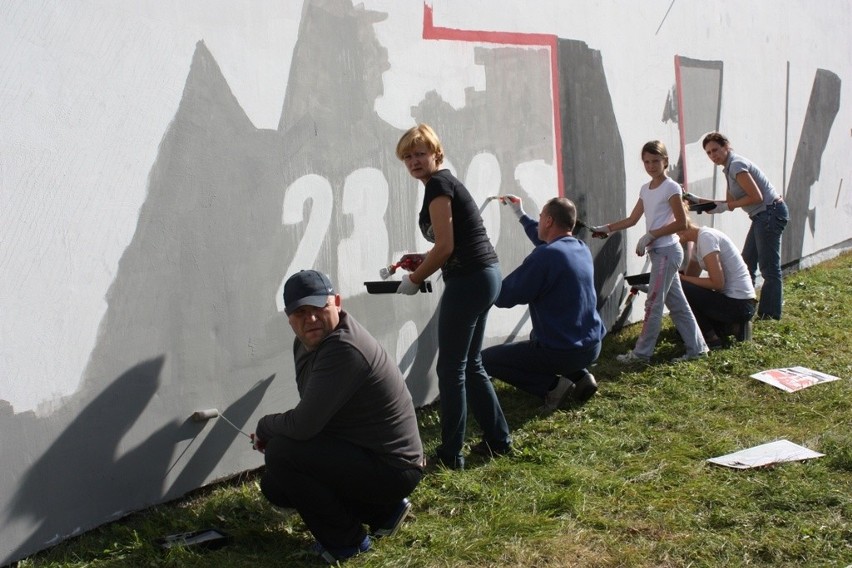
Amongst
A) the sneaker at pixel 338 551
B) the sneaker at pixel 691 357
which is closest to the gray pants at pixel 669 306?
the sneaker at pixel 691 357

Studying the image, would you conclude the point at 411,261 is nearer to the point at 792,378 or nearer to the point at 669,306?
the point at 669,306

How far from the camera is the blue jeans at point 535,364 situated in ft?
19.5

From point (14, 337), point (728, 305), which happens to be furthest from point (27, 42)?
point (728, 305)

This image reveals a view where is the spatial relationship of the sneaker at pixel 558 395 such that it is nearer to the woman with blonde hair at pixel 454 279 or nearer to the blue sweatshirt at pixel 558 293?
the blue sweatshirt at pixel 558 293

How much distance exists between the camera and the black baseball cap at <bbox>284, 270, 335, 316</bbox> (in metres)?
3.91

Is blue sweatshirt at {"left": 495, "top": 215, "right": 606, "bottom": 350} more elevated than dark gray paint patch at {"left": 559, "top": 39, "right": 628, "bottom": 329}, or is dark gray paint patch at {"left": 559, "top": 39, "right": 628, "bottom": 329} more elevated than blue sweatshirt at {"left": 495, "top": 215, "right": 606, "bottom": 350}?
dark gray paint patch at {"left": 559, "top": 39, "right": 628, "bottom": 329}

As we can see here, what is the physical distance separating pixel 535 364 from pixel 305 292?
7.91ft

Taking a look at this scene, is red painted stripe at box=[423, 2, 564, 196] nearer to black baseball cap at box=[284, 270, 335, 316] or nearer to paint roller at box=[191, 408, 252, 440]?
black baseball cap at box=[284, 270, 335, 316]

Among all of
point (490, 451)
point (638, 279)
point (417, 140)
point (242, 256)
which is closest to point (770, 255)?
point (638, 279)

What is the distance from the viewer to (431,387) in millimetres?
6156

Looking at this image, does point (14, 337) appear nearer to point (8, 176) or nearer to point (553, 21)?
point (8, 176)

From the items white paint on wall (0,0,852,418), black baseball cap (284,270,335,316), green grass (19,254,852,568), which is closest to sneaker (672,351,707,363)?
green grass (19,254,852,568)

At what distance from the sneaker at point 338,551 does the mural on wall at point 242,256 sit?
3.06ft

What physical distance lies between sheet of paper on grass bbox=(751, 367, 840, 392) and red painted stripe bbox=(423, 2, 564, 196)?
1.98m
